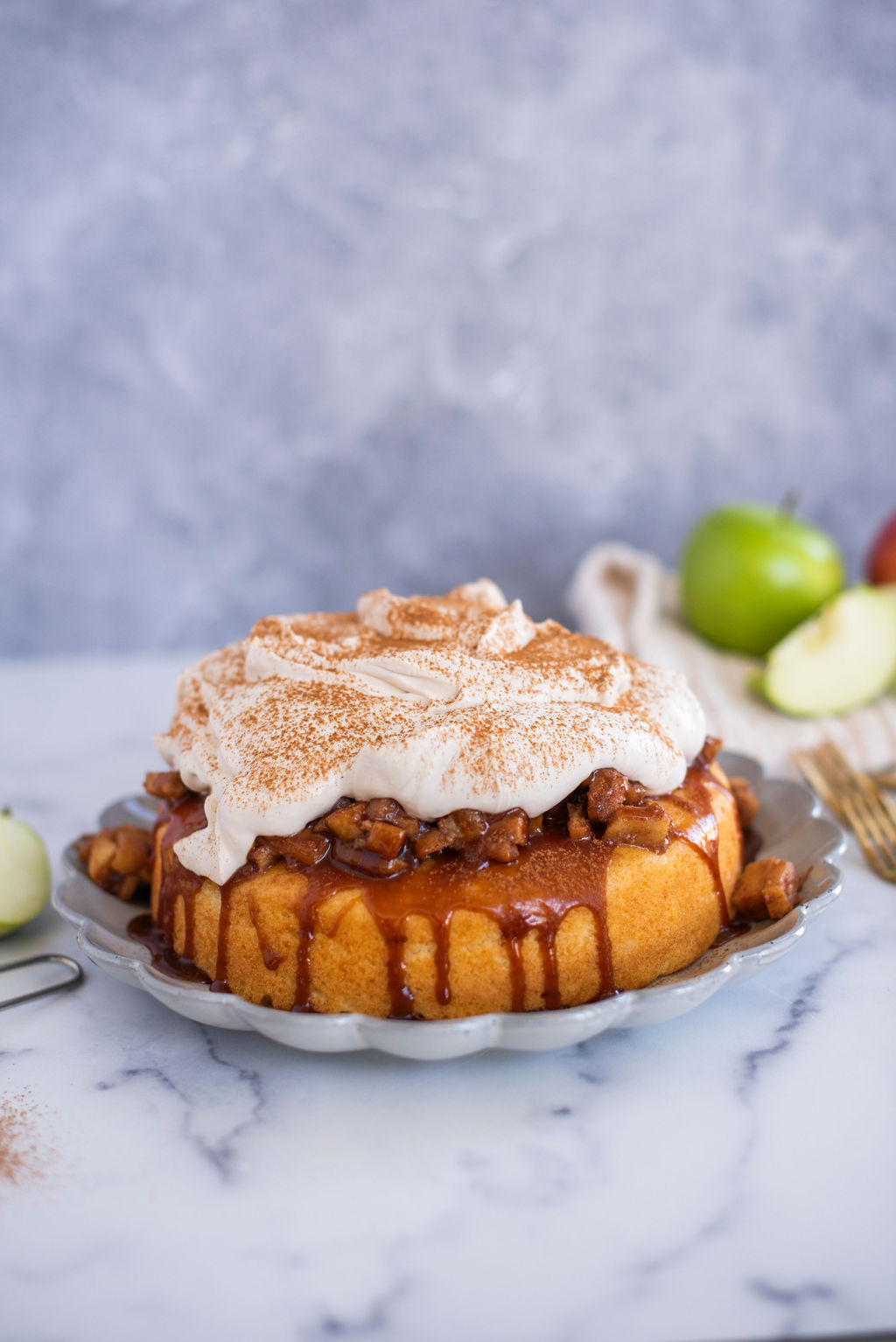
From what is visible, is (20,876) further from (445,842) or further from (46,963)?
(445,842)

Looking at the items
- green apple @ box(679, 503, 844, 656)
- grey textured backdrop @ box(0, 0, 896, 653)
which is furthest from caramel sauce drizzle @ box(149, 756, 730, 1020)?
grey textured backdrop @ box(0, 0, 896, 653)

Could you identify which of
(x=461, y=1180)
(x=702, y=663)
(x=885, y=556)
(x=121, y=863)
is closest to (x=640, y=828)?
(x=461, y=1180)

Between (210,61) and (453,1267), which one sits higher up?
(210,61)

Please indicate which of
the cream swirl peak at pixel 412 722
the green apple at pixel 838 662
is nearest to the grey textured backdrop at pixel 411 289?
the green apple at pixel 838 662

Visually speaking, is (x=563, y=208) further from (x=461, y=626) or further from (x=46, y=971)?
(x=46, y=971)

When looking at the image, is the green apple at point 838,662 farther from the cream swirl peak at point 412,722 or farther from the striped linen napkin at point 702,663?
the cream swirl peak at point 412,722

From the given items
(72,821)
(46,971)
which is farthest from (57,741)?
(46,971)
